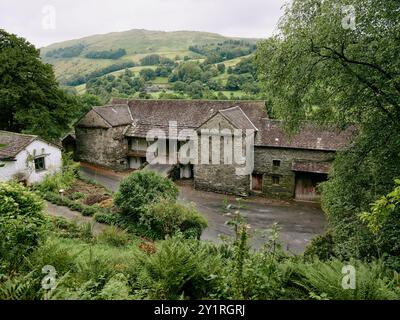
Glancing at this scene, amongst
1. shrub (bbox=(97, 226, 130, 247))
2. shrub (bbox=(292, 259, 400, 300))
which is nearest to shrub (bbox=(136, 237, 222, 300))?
shrub (bbox=(292, 259, 400, 300))

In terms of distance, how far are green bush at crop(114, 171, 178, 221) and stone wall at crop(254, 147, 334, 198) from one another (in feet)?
33.0

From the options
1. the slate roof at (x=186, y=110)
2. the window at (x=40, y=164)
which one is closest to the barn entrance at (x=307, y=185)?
A: the slate roof at (x=186, y=110)

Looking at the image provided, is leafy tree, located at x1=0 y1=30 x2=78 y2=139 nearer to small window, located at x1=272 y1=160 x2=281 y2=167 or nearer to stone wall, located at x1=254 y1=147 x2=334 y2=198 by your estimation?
stone wall, located at x1=254 y1=147 x2=334 y2=198

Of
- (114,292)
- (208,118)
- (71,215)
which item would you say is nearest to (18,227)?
(114,292)

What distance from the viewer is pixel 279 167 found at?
27.2m

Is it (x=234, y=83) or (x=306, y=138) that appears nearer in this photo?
(x=306, y=138)

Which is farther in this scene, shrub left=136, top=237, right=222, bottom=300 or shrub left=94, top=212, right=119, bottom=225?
shrub left=94, top=212, right=119, bottom=225

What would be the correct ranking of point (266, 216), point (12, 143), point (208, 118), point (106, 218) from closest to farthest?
point (106, 218) < point (266, 216) < point (12, 143) < point (208, 118)

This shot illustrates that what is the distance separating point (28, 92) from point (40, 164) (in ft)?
23.5

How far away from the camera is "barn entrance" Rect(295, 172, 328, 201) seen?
26.3 meters

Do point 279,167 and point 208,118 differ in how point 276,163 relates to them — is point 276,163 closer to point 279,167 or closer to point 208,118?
point 279,167

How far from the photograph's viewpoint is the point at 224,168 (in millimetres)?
27906
